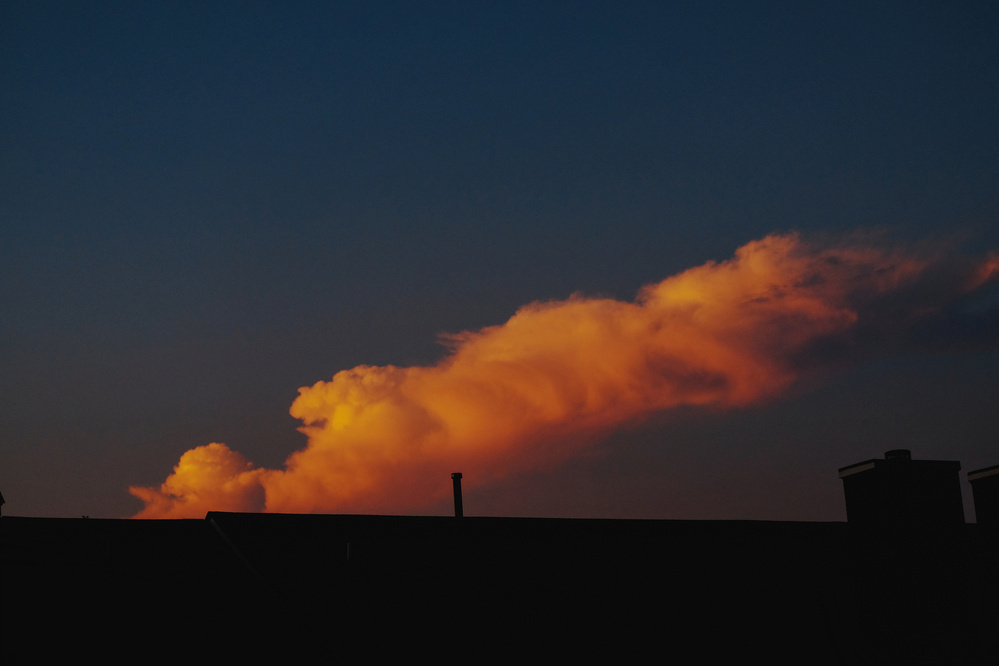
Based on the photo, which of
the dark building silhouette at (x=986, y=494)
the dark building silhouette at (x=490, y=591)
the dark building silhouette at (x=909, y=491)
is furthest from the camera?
the dark building silhouette at (x=986, y=494)

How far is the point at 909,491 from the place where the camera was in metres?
18.8

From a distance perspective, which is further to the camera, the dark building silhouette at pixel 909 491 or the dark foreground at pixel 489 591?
the dark building silhouette at pixel 909 491

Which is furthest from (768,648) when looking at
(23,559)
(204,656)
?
(23,559)

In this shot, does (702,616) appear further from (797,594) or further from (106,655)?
(106,655)

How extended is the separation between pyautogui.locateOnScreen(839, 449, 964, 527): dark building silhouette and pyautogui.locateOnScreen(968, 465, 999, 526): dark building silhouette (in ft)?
6.68

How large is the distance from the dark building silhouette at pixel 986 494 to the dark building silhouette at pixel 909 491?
204 centimetres

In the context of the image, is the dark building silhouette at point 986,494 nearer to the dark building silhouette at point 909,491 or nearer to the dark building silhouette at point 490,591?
the dark building silhouette at point 490,591

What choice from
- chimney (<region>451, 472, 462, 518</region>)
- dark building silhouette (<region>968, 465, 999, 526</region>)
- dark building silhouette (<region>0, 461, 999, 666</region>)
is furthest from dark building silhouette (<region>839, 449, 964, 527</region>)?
chimney (<region>451, 472, 462, 518</region>)

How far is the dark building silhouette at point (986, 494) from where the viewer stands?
20391mm

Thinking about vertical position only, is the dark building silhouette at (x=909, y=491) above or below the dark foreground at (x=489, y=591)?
above

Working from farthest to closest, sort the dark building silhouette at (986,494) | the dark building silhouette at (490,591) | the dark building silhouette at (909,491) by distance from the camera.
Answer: the dark building silhouette at (986,494) < the dark building silhouette at (909,491) < the dark building silhouette at (490,591)

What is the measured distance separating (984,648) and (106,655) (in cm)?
1514

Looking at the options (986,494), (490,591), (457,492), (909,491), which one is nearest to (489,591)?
(490,591)

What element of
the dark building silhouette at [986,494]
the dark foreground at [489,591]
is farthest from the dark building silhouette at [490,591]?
the dark building silhouette at [986,494]
